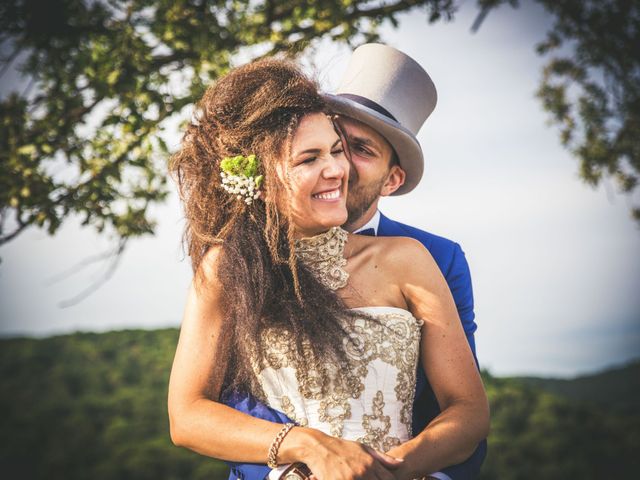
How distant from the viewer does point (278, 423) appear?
2.36 m

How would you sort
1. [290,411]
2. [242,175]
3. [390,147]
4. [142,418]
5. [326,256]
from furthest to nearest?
[142,418] < [390,147] < [326,256] < [242,175] < [290,411]

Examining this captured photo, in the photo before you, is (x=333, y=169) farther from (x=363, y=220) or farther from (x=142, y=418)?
(x=142, y=418)

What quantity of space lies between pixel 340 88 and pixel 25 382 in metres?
9.62

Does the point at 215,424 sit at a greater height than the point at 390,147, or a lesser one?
lesser

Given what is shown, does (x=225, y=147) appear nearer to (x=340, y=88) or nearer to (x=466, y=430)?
(x=340, y=88)

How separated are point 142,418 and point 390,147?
25.9 ft

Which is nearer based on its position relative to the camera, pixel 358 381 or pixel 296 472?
pixel 296 472

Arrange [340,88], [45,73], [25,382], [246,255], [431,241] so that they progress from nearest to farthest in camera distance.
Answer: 1. [246,255]
2. [431,241]
3. [340,88]
4. [45,73]
5. [25,382]

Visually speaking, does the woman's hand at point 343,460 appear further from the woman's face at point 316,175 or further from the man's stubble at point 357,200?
the man's stubble at point 357,200

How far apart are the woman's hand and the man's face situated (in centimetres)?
135

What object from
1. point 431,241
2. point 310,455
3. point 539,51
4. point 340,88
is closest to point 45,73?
point 340,88

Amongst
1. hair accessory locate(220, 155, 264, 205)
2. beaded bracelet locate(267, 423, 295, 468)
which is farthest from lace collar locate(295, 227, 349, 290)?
beaded bracelet locate(267, 423, 295, 468)

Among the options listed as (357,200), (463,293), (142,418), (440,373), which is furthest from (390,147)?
(142,418)

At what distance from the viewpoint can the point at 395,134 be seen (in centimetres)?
325
